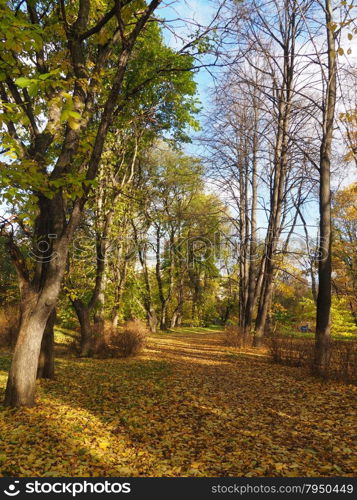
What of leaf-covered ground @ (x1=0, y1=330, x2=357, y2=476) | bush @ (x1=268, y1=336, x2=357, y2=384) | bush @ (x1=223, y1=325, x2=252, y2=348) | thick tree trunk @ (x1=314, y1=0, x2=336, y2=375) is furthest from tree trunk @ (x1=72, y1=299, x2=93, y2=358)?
thick tree trunk @ (x1=314, y1=0, x2=336, y2=375)

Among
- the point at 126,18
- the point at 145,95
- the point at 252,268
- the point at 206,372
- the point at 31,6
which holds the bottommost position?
the point at 206,372

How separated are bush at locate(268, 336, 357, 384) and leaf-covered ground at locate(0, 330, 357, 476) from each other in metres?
0.54

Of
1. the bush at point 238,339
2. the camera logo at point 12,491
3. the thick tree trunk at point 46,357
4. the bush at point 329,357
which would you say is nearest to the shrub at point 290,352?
the bush at point 329,357

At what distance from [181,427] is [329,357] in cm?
475

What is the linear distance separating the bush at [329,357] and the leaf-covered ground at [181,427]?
54cm

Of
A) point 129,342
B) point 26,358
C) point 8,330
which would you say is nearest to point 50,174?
point 26,358

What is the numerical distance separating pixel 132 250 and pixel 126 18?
1227 cm

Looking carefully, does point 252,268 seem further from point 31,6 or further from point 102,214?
point 31,6

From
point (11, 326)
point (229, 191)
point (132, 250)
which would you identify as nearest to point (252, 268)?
point (229, 191)

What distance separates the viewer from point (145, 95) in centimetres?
1051

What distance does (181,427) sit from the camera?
465 centimetres

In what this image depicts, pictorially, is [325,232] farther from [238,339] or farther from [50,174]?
[238,339]

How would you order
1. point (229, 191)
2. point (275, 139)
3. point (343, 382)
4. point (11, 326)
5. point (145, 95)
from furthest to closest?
point (229, 191)
point (275, 139)
point (11, 326)
point (145, 95)
point (343, 382)

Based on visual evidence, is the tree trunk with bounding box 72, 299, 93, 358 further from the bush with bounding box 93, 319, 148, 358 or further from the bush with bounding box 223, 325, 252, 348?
the bush with bounding box 223, 325, 252, 348
